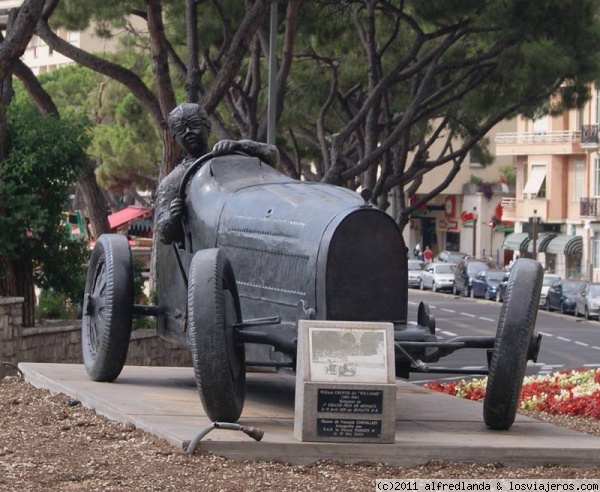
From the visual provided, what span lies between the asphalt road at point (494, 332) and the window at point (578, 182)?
10417 millimetres

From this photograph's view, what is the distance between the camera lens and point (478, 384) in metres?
14.8

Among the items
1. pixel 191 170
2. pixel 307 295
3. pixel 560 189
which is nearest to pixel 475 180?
pixel 560 189

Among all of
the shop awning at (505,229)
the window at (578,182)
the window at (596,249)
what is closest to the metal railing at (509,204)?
the window at (578,182)

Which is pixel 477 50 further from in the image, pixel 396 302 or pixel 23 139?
pixel 396 302

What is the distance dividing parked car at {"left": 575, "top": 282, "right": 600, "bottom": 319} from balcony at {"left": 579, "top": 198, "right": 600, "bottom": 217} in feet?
53.4

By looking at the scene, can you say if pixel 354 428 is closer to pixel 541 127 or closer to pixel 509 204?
pixel 541 127

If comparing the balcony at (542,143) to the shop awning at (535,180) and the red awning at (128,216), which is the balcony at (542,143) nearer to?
the shop awning at (535,180)

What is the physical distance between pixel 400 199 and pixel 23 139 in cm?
2503

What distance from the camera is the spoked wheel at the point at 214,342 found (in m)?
8.94

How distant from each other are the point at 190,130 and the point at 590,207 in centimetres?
5222

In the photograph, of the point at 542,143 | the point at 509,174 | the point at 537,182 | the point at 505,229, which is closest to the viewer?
the point at 542,143

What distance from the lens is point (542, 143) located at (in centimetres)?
6669

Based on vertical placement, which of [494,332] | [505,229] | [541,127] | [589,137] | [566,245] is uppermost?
[541,127]

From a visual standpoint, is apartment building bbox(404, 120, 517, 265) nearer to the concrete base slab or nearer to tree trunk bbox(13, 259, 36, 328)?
tree trunk bbox(13, 259, 36, 328)
